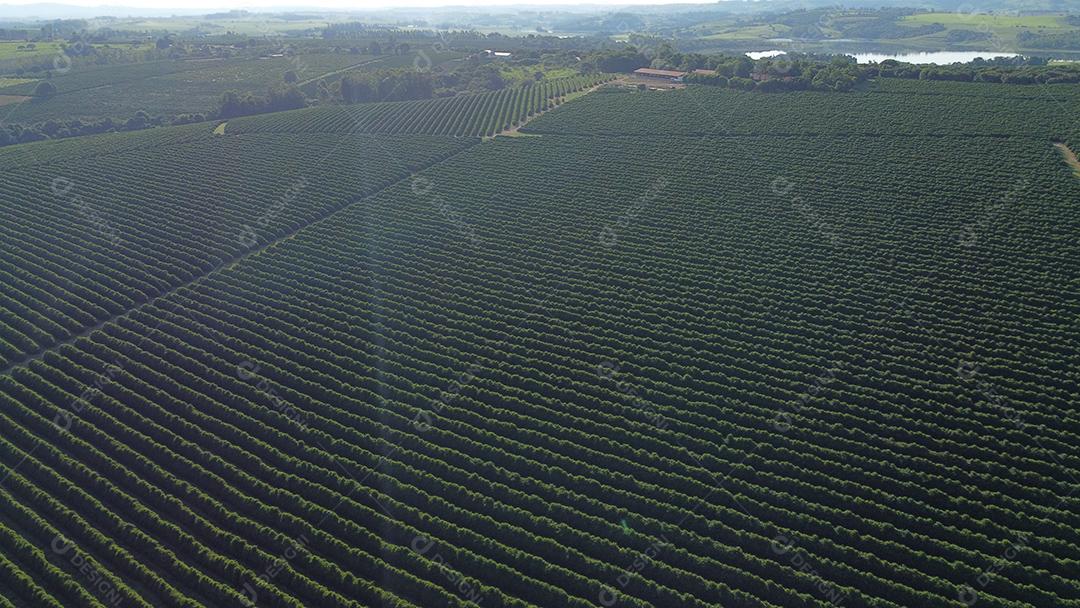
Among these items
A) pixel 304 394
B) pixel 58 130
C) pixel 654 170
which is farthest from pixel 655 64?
pixel 304 394

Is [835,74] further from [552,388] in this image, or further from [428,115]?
[552,388]

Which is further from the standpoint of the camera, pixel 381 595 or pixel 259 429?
pixel 259 429

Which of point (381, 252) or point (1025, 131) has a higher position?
point (1025, 131)

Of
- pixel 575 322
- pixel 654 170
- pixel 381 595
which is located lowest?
pixel 381 595

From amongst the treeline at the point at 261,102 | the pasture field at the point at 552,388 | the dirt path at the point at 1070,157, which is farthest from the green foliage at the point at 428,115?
the dirt path at the point at 1070,157

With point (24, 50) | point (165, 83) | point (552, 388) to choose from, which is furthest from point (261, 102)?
point (24, 50)

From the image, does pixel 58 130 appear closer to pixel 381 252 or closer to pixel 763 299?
pixel 381 252

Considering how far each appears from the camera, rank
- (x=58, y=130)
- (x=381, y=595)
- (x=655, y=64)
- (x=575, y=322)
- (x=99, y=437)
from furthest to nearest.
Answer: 1. (x=655, y=64)
2. (x=58, y=130)
3. (x=575, y=322)
4. (x=99, y=437)
5. (x=381, y=595)

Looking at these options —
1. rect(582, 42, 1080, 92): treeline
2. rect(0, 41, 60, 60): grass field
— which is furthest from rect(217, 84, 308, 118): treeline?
rect(0, 41, 60, 60): grass field
